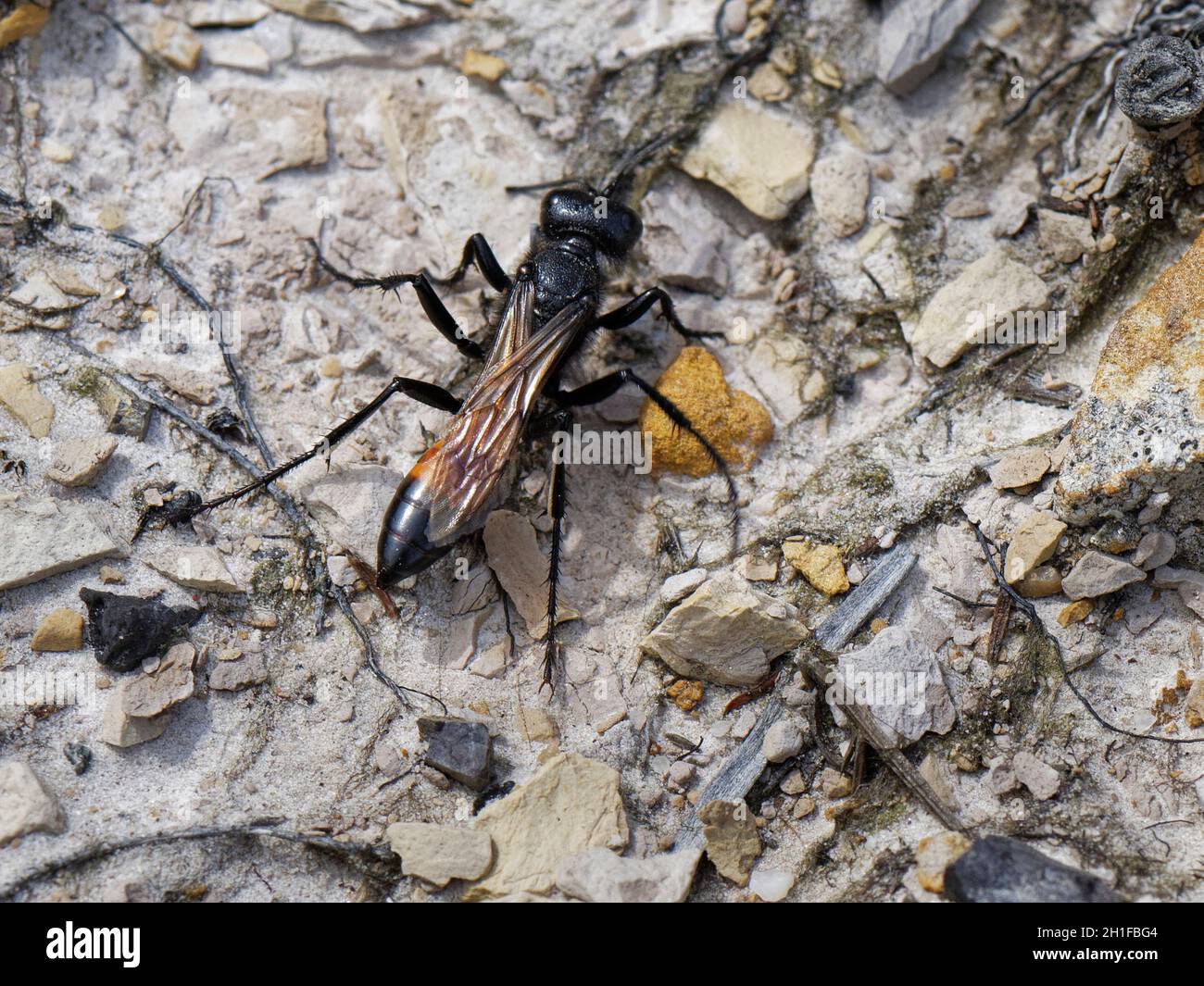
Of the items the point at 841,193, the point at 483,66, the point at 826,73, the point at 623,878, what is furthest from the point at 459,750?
the point at 826,73

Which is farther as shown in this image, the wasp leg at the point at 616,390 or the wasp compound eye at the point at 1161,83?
the wasp leg at the point at 616,390

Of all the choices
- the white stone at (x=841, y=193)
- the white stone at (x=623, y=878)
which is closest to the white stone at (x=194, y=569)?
the white stone at (x=623, y=878)

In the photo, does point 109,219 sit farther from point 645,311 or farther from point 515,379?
point 645,311

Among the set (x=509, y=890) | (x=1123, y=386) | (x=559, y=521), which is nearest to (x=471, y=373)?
(x=559, y=521)

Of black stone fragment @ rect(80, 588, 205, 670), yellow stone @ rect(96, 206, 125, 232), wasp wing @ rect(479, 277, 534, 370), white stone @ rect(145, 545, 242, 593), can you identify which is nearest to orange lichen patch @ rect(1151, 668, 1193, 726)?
wasp wing @ rect(479, 277, 534, 370)

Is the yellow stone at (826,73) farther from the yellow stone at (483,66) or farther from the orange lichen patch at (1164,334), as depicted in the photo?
the orange lichen patch at (1164,334)

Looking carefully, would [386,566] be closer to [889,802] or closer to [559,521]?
[559,521]
